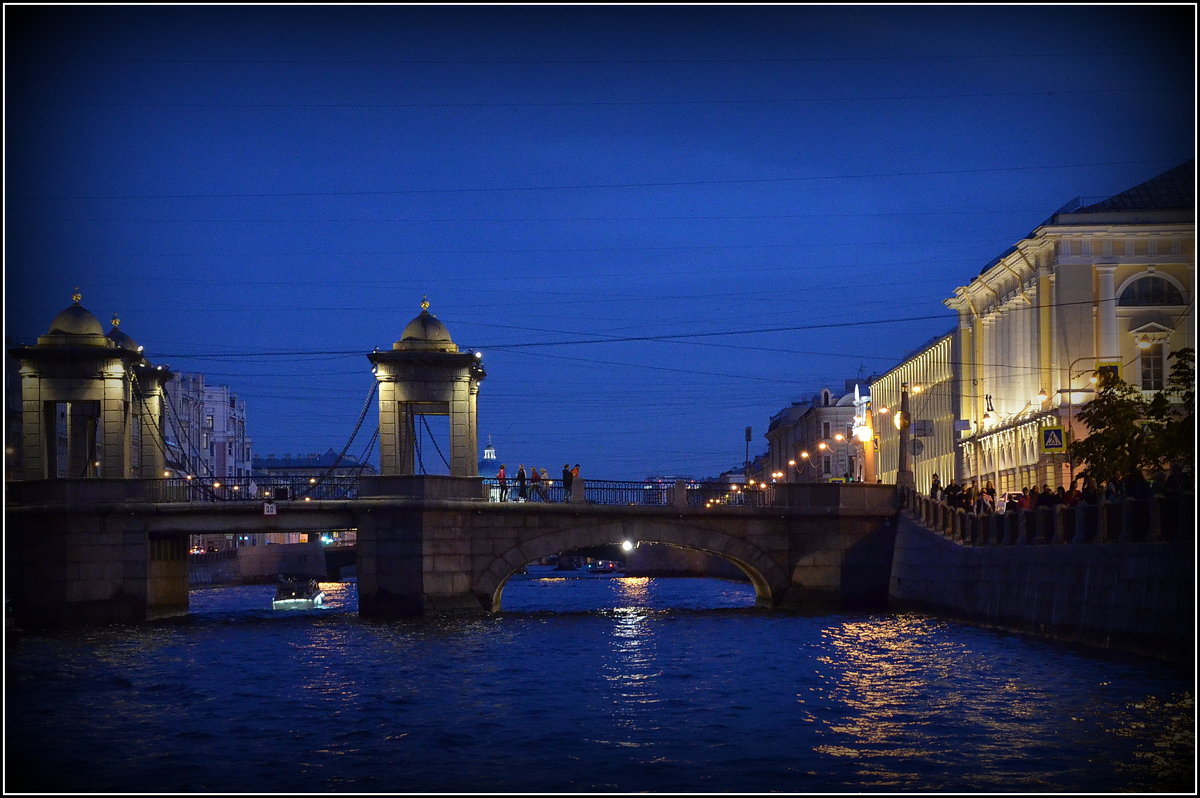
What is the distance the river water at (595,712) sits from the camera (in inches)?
898

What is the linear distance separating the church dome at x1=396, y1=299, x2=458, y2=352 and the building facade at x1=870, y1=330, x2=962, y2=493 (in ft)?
79.0

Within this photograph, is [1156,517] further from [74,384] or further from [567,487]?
[74,384]

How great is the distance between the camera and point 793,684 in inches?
1313

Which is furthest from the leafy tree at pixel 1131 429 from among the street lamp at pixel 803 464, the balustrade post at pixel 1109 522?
the street lamp at pixel 803 464

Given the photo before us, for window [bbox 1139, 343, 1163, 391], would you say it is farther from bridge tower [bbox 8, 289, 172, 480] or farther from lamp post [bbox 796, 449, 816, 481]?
lamp post [bbox 796, 449, 816, 481]

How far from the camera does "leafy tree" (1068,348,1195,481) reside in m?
38.4

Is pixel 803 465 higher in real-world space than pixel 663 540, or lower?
higher

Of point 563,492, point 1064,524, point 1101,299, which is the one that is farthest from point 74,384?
point 1101,299

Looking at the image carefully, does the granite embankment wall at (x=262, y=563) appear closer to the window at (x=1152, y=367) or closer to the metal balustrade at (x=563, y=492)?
the metal balustrade at (x=563, y=492)

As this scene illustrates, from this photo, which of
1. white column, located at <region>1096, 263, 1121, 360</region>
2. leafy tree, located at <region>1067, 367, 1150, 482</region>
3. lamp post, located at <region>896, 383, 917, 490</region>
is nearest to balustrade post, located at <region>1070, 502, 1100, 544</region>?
leafy tree, located at <region>1067, 367, 1150, 482</region>

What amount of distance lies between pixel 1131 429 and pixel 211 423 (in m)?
108

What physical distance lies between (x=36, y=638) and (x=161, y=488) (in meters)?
7.86

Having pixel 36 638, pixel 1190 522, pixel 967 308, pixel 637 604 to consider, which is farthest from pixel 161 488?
pixel 967 308

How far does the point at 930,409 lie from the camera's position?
91938mm
